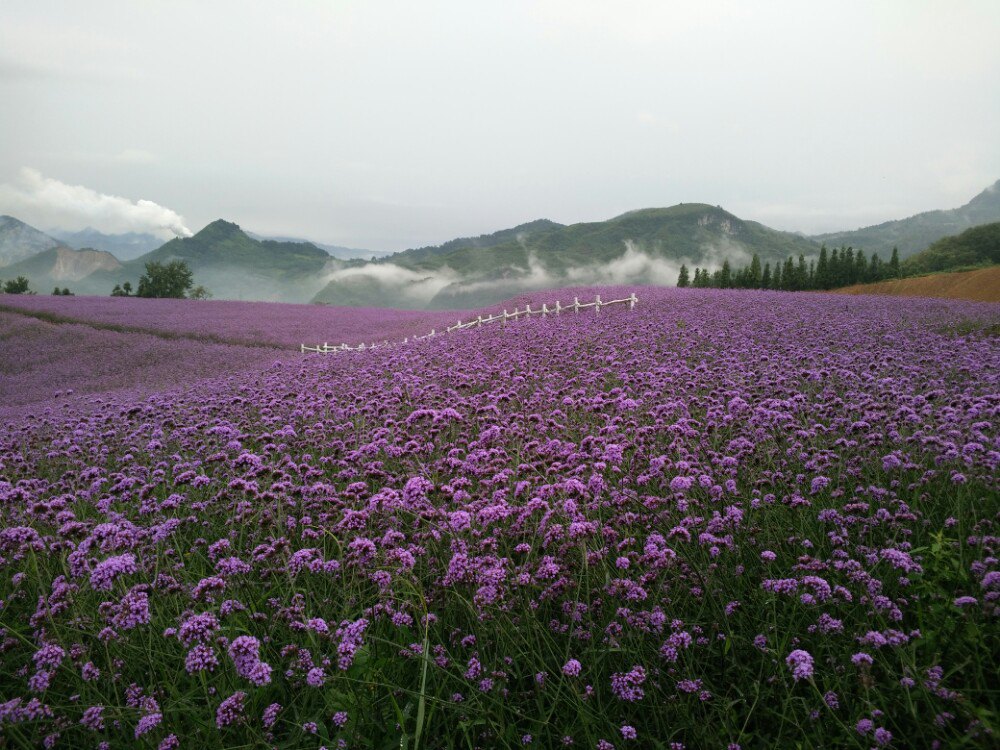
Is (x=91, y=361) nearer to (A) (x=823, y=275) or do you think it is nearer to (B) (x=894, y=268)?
(A) (x=823, y=275)

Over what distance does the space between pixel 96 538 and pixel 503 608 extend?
2100mm

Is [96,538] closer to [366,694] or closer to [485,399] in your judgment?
[366,694]

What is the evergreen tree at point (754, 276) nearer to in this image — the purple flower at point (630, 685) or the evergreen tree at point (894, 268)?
the evergreen tree at point (894, 268)

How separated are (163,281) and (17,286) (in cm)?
1077

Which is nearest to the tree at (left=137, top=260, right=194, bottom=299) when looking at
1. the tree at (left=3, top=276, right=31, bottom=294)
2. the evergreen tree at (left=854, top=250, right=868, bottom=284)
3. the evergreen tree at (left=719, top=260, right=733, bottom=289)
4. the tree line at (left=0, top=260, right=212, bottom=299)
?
the tree line at (left=0, top=260, right=212, bottom=299)

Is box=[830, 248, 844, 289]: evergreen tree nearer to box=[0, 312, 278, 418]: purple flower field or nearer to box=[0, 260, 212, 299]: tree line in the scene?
box=[0, 312, 278, 418]: purple flower field

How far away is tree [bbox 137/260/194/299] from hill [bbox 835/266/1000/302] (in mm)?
54811

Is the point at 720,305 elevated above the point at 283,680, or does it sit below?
above

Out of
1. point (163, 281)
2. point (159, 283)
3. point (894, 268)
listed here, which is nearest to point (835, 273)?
point (894, 268)

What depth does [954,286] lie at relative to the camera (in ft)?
105

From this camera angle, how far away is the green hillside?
181ft

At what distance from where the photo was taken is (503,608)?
8.71 feet

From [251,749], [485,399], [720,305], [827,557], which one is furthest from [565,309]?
[251,749]

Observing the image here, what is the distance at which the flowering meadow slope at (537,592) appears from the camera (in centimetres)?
239
